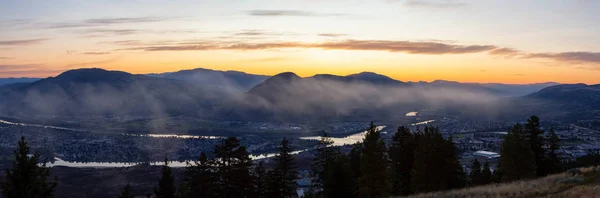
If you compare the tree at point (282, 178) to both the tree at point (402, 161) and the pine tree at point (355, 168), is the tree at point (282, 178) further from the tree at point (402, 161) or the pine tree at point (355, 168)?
the tree at point (402, 161)

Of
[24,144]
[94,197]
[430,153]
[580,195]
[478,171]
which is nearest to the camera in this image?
[580,195]

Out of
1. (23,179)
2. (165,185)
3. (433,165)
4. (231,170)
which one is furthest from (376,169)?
(23,179)

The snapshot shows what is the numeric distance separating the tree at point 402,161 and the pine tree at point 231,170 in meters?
17.7

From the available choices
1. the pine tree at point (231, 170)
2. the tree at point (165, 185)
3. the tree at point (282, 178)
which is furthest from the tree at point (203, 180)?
the tree at point (282, 178)

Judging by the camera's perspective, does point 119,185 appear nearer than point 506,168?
No

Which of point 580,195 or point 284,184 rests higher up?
point 580,195

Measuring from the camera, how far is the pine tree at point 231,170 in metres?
50.3

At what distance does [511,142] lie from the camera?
54156 mm

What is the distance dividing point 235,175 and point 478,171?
131 ft

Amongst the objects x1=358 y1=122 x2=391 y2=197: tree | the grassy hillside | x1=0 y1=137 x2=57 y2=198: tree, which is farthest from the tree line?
the grassy hillside

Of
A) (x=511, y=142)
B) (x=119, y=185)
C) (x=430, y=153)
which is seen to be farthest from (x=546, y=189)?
(x=119, y=185)

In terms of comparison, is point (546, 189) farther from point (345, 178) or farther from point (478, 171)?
point (478, 171)

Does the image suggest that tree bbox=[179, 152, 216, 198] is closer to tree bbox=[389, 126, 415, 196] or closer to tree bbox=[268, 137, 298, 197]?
tree bbox=[268, 137, 298, 197]

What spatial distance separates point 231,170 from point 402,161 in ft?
68.0
